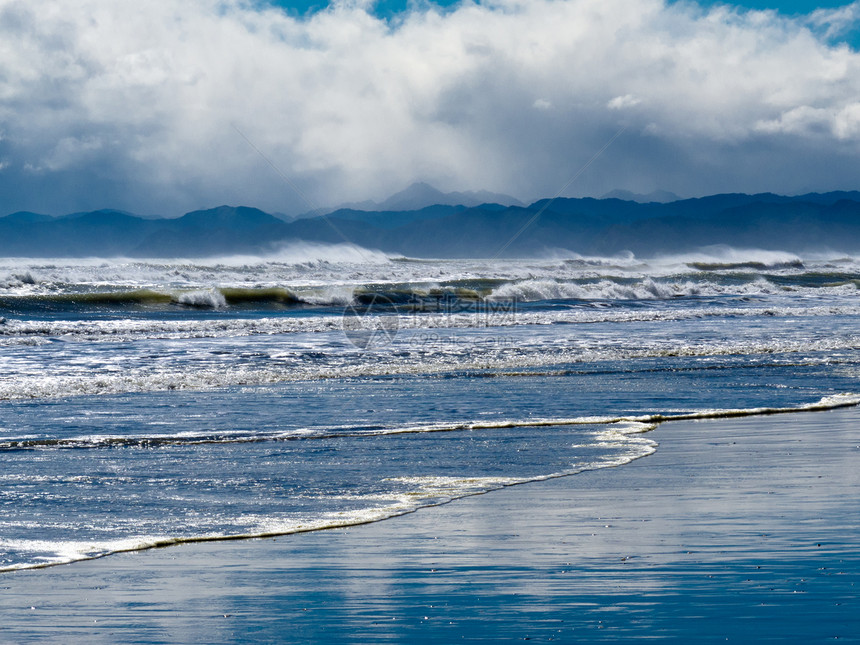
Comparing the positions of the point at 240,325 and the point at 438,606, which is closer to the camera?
the point at 438,606

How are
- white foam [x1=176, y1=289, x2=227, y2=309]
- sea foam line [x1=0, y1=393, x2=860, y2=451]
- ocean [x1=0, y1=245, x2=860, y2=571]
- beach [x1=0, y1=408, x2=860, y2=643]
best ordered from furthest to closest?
white foam [x1=176, y1=289, x2=227, y2=309] < sea foam line [x1=0, y1=393, x2=860, y2=451] < ocean [x1=0, y1=245, x2=860, y2=571] < beach [x1=0, y1=408, x2=860, y2=643]

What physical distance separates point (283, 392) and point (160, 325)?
39.9 ft

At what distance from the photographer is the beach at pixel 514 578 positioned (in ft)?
14.0

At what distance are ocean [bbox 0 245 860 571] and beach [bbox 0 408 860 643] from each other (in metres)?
0.48

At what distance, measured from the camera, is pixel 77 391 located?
40.8 feet

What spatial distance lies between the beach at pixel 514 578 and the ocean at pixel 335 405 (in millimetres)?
482

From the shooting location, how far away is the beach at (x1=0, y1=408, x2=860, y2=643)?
4.28m

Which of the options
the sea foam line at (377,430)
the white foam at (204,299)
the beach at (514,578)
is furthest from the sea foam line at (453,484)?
the white foam at (204,299)

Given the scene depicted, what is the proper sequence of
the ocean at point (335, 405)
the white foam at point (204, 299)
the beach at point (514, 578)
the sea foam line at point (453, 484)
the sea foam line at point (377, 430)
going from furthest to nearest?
the white foam at point (204, 299) → the sea foam line at point (377, 430) → the ocean at point (335, 405) → the sea foam line at point (453, 484) → the beach at point (514, 578)

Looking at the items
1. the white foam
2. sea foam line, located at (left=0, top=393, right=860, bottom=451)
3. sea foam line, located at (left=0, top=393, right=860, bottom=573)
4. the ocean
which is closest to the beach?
sea foam line, located at (left=0, top=393, right=860, bottom=573)

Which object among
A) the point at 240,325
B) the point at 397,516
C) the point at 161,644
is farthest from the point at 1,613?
the point at 240,325

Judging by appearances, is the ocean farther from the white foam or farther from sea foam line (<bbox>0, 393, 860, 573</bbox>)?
the white foam

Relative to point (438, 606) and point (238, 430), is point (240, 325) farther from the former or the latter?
point (438, 606)

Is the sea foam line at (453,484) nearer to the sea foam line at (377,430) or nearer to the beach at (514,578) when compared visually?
the sea foam line at (377,430)
